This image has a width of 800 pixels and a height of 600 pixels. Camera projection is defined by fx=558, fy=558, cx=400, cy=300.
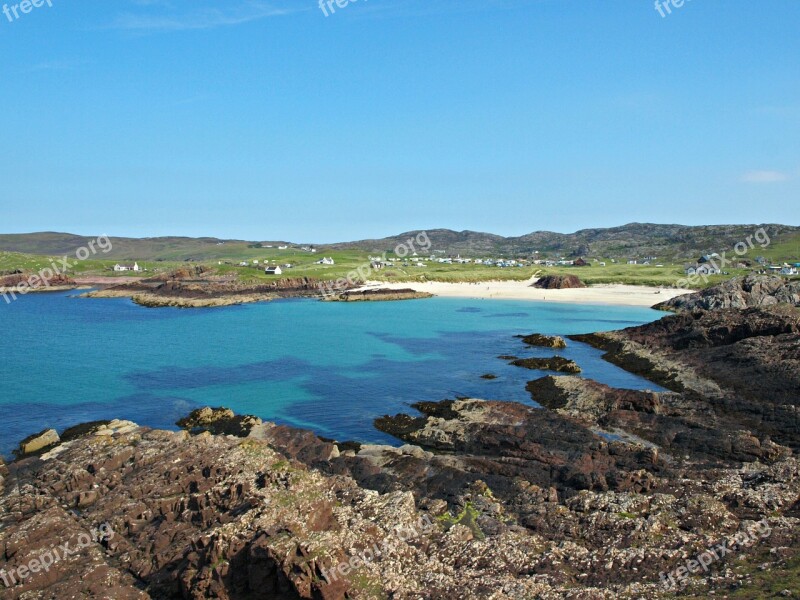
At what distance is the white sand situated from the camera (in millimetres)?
82812

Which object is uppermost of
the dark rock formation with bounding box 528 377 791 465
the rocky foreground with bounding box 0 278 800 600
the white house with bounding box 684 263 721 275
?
the white house with bounding box 684 263 721 275

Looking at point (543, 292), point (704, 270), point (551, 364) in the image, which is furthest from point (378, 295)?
point (704, 270)

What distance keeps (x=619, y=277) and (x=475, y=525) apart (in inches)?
3929

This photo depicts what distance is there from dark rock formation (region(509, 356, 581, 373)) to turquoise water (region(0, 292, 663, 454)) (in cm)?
99

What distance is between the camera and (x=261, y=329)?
5866cm

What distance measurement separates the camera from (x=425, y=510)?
16.3 metres

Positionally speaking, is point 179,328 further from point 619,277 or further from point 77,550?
point 619,277

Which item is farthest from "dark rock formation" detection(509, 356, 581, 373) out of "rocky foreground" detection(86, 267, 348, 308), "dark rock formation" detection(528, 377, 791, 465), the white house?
the white house

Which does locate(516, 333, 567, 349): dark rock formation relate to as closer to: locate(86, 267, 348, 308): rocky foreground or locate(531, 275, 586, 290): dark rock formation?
locate(86, 267, 348, 308): rocky foreground

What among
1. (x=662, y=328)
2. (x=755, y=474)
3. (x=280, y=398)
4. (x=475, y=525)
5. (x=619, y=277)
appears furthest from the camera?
(x=619, y=277)

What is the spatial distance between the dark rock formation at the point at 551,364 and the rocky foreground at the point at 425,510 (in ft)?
37.6

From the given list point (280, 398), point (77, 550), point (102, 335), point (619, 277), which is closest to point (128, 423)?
point (280, 398)

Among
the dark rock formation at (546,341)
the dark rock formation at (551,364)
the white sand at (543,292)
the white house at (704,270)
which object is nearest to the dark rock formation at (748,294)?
the white sand at (543,292)

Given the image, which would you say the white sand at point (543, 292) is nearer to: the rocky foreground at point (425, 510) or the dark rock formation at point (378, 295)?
the dark rock formation at point (378, 295)
